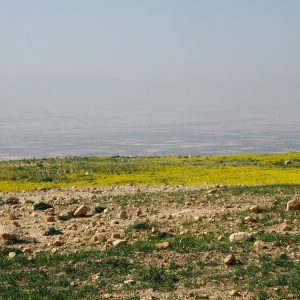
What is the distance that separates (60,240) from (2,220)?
187 inches

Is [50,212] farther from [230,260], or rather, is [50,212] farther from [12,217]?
[230,260]

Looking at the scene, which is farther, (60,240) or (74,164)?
(74,164)

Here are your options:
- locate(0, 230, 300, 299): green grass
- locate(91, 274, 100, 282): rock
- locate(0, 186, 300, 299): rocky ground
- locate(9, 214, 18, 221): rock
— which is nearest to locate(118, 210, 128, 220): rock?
locate(0, 186, 300, 299): rocky ground

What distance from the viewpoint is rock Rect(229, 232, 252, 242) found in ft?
53.2

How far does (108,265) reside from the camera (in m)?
14.3

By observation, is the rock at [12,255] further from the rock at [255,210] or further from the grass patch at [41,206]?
the grass patch at [41,206]

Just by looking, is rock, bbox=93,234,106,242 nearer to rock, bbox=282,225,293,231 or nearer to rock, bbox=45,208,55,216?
rock, bbox=282,225,293,231

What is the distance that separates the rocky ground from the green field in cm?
958

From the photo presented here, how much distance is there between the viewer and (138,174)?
42.1 meters

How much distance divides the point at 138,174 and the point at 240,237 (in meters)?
25.9

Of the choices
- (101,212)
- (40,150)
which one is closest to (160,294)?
(101,212)

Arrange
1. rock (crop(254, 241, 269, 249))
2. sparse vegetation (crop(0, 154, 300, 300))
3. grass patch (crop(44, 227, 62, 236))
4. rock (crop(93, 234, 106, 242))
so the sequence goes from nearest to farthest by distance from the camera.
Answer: sparse vegetation (crop(0, 154, 300, 300))
rock (crop(254, 241, 269, 249))
rock (crop(93, 234, 106, 242))
grass patch (crop(44, 227, 62, 236))

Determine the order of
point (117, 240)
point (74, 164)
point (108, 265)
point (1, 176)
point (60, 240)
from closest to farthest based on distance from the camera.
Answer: point (108, 265) < point (117, 240) < point (60, 240) < point (1, 176) < point (74, 164)

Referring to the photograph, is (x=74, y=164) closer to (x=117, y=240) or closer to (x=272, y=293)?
(x=117, y=240)
